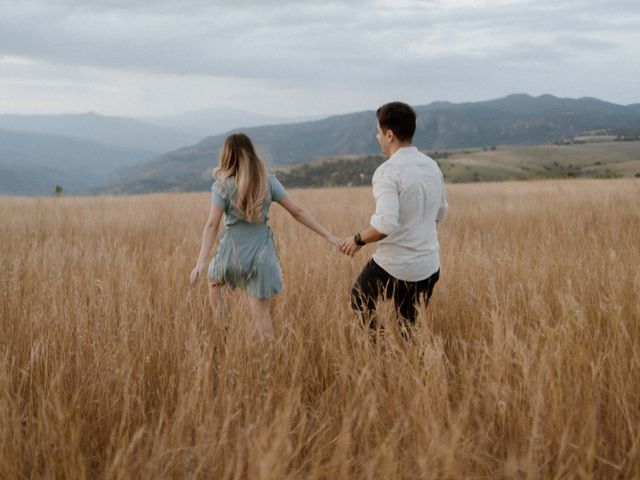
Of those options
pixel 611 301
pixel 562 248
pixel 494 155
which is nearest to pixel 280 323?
pixel 611 301

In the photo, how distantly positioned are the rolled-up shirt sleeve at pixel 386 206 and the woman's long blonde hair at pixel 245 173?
2.56 ft

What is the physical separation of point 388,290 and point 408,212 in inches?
21.9

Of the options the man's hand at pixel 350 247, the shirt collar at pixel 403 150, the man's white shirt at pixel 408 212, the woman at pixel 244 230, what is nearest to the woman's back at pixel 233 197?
the woman at pixel 244 230

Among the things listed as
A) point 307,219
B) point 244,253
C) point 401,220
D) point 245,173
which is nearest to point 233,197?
point 245,173

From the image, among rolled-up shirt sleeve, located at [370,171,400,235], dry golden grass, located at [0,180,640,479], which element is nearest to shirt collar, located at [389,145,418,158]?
rolled-up shirt sleeve, located at [370,171,400,235]

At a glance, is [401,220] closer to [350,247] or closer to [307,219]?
[350,247]

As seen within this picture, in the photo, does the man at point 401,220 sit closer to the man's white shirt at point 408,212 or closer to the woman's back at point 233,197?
the man's white shirt at point 408,212

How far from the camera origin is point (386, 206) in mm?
3176

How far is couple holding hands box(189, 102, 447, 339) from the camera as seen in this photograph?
3301mm

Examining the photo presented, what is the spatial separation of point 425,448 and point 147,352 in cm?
168

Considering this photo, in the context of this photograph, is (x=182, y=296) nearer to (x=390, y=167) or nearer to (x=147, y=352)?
(x=147, y=352)

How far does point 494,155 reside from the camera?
108m

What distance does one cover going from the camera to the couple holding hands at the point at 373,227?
3.30 metres

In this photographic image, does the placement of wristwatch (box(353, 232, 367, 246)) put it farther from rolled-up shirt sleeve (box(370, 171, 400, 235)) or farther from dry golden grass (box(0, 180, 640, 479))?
dry golden grass (box(0, 180, 640, 479))
